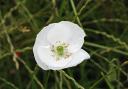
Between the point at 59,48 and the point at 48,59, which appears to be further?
the point at 59,48

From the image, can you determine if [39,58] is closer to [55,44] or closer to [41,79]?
[55,44]

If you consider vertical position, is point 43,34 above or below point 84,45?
above

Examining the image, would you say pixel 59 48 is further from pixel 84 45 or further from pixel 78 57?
pixel 84 45

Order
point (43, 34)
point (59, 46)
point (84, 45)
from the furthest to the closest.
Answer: point (84, 45) → point (59, 46) → point (43, 34)

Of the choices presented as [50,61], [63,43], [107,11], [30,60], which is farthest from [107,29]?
[50,61]

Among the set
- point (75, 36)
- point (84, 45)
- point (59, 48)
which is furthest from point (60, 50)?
point (84, 45)

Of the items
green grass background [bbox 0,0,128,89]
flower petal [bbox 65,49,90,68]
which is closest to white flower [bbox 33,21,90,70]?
flower petal [bbox 65,49,90,68]

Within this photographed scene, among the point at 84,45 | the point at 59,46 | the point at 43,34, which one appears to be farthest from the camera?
the point at 84,45

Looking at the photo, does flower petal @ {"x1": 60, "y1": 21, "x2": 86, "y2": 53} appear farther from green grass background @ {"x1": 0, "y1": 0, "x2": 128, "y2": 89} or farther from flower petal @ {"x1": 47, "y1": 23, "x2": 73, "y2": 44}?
green grass background @ {"x1": 0, "y1": 0, "x2": 128, "y2": 89}

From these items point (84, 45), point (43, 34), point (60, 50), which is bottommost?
point (84, 45)
